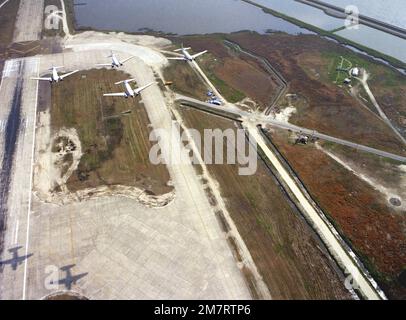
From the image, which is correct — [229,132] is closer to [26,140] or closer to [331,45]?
[26,140]

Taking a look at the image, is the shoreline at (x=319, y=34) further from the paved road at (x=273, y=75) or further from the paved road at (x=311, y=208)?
the paved road at (x=311, y=208)

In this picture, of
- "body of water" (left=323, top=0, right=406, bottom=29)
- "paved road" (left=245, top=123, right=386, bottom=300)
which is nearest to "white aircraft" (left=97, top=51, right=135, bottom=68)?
"paved road" (left=245, top=123, right=386, bottom=300)

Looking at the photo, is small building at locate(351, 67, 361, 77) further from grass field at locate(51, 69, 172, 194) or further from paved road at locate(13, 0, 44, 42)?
paved road at locate(13, 0, 44, 42)

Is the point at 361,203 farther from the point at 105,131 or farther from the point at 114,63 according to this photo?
the point at 114,63

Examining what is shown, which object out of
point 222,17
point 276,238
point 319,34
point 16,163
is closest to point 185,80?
point 16,163

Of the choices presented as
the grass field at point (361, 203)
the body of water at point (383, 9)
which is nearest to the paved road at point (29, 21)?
the grass field at point (361, 203)
